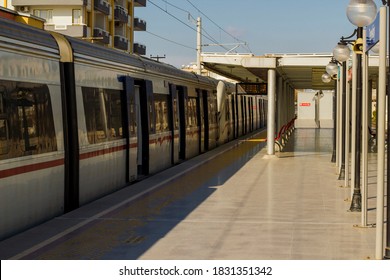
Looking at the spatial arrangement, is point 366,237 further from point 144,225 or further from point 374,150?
point 374,150

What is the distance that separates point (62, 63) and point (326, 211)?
16.2 feet

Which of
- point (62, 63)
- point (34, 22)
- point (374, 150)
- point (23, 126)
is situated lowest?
point (374, 150)

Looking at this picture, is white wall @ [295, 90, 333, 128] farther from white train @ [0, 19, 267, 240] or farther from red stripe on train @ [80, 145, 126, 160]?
red stripe on train @ [80, 145, 126, 160]

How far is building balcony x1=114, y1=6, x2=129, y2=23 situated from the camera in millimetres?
65562

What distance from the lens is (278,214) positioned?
38.3 feet

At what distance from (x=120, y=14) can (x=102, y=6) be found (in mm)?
5104

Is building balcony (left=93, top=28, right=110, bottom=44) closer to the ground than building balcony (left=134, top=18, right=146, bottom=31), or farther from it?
closer to the ground

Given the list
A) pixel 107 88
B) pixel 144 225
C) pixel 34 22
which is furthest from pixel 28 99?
pixel 34 22

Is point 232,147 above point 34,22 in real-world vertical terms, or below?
below

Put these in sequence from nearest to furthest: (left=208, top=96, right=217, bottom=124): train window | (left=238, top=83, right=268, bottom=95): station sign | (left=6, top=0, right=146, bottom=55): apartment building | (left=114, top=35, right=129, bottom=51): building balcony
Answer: (left=208, top=96, right=217, bottom=124): train window
(left=238, top=83, right=268, bottom=95): station sign
(left=6, top=0, right=146, bottom=55): apartment building
(left=114, top=35, right=129, bottom=51): building balcony

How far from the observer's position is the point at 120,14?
217 ft

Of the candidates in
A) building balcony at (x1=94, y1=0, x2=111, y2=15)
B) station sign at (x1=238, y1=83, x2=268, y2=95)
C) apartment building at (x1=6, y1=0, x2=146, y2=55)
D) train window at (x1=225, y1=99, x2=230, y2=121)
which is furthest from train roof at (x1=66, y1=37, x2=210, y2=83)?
building balcony at (x1=94, y1=0, x2=111, y2=15)

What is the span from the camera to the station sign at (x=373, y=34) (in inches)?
335

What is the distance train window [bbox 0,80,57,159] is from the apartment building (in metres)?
42.7
